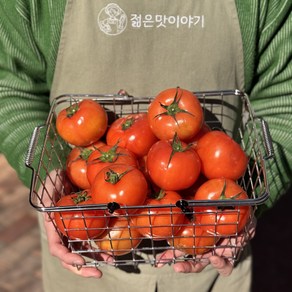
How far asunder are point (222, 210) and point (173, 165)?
14 centimetres

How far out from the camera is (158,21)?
4.00 feet

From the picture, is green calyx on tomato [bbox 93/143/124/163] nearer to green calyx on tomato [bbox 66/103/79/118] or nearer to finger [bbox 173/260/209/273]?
green calyx on tomato [bbox 66/103/79/118]

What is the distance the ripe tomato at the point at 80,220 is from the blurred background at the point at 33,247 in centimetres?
149

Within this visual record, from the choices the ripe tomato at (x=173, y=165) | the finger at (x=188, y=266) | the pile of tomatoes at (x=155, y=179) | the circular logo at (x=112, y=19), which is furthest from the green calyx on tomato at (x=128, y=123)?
the finger at (x=188, y=266)

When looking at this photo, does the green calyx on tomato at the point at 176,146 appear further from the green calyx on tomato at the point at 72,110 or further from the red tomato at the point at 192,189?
the green calyx on tomato at the point at 72,110

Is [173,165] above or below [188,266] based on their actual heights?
above

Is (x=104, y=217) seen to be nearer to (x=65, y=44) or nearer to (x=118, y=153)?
(x=118, y=153)

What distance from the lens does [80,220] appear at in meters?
1.05

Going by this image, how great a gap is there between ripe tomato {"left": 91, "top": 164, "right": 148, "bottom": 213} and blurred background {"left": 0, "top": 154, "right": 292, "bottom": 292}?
1.58 m

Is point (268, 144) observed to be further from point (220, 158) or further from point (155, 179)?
point (155, 179)

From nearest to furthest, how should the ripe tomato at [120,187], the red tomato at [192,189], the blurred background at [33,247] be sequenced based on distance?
the ripe tomato at [120,187]
the red tomato at [192,189]
the blurred background at [33,247]

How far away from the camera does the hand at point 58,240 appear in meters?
1.14

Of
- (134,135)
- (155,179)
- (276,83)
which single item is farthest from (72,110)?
(276,83)

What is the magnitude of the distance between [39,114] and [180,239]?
524 millimetres
